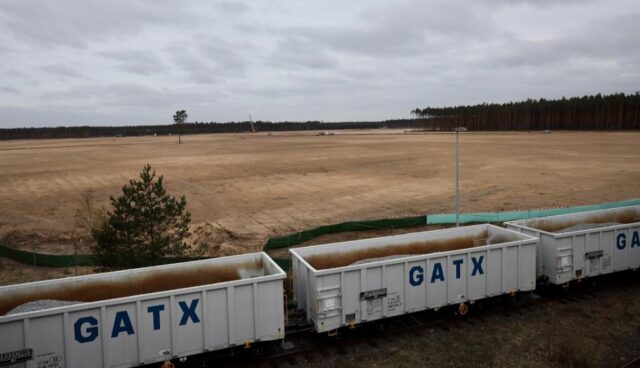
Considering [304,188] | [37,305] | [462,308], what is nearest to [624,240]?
[462,308]

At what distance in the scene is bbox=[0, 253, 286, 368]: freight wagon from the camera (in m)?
10.7

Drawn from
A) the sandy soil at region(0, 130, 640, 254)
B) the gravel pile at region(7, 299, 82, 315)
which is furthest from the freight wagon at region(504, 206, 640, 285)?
the gravel pile at region(7, 299, 82, 315)

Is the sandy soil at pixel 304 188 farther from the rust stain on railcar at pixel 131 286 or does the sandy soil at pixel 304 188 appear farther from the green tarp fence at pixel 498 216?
the rust stain on railcar at pixel 131 286

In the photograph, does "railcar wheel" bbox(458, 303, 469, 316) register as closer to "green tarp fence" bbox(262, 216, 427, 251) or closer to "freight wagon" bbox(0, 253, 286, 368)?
"freight wagon" bbox(0, 253, 286, 368)

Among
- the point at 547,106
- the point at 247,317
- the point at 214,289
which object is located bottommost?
the point at 247,317

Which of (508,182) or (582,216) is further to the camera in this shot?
(508,182)

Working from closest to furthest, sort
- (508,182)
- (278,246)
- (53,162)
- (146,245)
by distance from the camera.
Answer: (146,245), (278,246), (508,182), (53,162)

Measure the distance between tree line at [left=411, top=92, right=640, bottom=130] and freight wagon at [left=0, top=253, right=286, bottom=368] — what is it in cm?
14979

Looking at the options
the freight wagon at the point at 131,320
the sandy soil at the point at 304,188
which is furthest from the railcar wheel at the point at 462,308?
the sandy soil at the point at 304,188

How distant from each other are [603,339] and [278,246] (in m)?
15.1

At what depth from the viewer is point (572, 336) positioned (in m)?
14.1

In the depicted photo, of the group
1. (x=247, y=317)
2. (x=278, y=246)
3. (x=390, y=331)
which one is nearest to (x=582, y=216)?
(x=390, y=331)

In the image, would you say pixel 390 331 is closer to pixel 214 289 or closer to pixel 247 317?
pixel 247 317

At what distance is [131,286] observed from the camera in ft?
45.8
